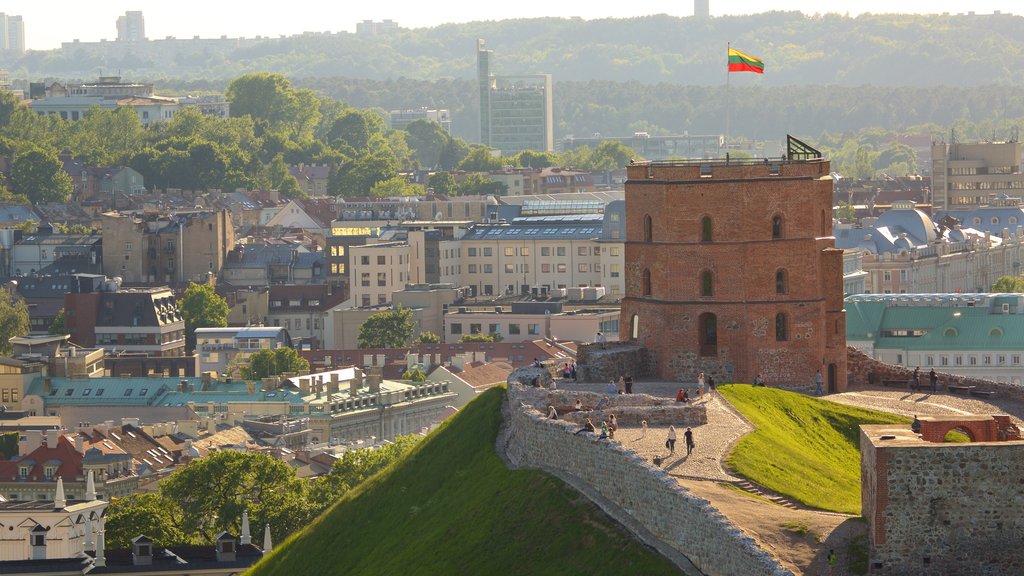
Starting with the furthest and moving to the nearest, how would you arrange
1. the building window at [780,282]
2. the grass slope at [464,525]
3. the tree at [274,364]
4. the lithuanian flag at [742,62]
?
the tree at [274,364]
the lithuanian flag at [742,62]
the building window at [780,282]
the grass slope at [464,525]

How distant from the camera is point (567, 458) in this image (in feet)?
190

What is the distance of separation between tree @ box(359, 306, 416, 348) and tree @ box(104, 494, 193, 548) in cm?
6648

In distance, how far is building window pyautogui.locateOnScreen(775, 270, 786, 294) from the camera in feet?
234

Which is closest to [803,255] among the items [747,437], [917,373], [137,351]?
[917,373]

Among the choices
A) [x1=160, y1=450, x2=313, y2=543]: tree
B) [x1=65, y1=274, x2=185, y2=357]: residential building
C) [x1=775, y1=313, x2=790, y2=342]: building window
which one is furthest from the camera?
[x1=65, y1=274, x2=185, y2=357]: residential building

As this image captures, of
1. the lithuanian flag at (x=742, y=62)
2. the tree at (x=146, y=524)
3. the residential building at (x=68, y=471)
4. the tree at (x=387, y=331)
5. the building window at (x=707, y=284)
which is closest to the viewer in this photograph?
the building window at (x=707, y=284)

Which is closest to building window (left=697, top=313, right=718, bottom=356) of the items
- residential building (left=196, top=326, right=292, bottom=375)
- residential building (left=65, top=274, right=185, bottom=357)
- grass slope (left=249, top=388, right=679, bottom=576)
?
grass slope (left=249, top=388, right=679, bottom=576)

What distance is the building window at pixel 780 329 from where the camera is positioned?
71.5 metres

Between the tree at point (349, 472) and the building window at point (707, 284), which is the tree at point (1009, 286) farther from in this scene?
the building window at point (707, 284)

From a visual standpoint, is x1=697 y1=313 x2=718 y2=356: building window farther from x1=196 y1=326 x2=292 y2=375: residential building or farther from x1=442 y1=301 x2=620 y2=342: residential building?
x1=196 y1=326 x2=292 y2=375: residential building

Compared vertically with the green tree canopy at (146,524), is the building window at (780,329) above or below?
above

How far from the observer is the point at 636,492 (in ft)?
174

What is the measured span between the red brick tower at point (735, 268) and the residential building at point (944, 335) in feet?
181

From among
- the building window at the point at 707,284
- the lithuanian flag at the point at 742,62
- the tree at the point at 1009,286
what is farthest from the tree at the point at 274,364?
the building window at the point at 707,284
